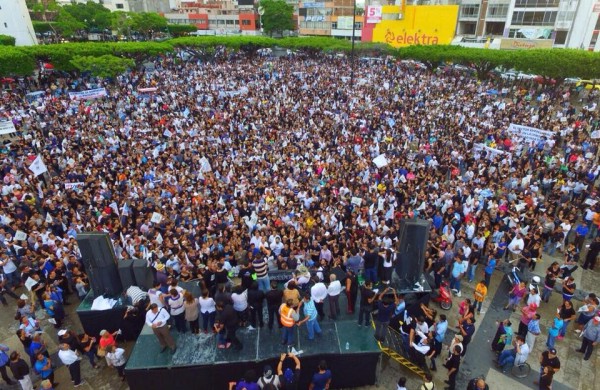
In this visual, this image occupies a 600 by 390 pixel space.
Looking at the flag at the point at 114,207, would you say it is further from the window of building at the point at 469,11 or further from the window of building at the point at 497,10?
the window of building at the point at 469,11

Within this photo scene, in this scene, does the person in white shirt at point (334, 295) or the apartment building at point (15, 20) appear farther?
the apartment building at point (15, 20)

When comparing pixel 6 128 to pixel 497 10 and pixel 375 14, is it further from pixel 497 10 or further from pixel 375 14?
pixel 497 10

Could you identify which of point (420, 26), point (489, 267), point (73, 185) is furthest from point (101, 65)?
point (420, 26)

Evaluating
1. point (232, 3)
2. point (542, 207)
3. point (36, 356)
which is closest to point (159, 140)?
point (36, 356)

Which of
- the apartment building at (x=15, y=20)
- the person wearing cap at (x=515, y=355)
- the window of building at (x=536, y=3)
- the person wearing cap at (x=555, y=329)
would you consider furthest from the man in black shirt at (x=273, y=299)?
the apartment building at (x=15, y=20)

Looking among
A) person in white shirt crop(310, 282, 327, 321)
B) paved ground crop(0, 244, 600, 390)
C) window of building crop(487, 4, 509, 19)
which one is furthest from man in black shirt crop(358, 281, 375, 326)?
window of building crop(487, 4, 509, 19)

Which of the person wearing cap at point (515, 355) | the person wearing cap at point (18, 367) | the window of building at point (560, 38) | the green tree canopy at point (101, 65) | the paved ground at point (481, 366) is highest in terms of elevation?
the window of building at point (560, 38)

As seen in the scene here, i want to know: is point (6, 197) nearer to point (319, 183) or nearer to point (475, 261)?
point (319, 183)

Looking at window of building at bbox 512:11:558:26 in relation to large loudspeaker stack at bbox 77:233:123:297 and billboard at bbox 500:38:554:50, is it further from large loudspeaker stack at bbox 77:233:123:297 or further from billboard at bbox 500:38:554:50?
large loudspeaker stack at bbox 77:233:123:297
